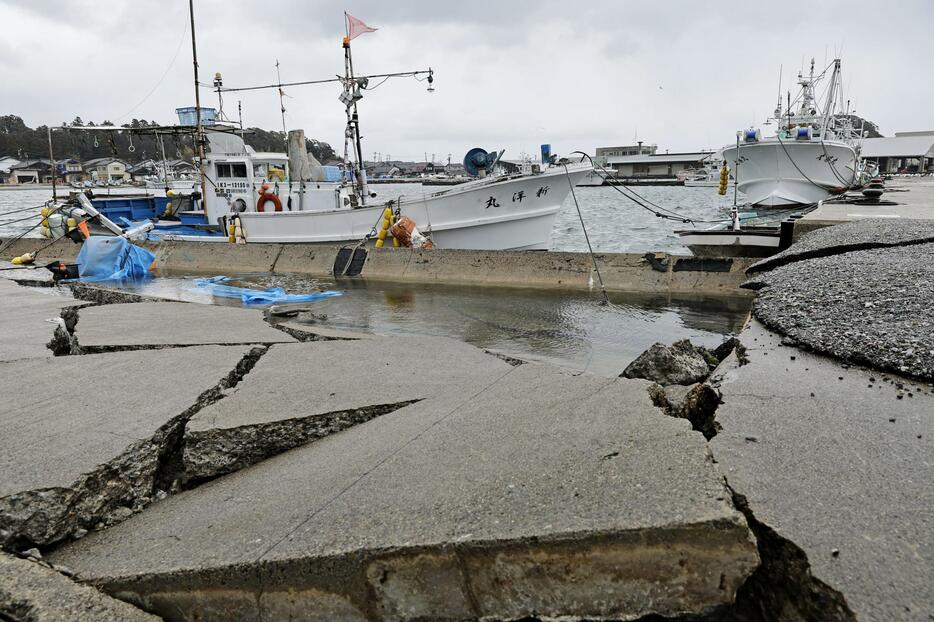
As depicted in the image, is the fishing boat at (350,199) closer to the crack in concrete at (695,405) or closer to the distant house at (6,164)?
the crack in concrete at (695,405)

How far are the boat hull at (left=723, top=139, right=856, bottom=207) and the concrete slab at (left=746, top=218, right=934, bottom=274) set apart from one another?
80.5 feet

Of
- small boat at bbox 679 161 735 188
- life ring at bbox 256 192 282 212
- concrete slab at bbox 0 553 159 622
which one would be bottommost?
concrete slab at bbox 0 553 159 622

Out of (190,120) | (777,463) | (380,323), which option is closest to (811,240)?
(380,323)

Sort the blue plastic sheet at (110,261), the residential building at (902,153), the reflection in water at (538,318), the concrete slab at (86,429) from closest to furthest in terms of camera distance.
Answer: the concrete slab at (86,429)
the reflection in water at (538,318)
the blue plastic sheet at (110,261)
the residential building at (902,153)

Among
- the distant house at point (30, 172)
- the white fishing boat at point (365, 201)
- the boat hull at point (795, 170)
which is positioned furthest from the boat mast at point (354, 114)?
the distant house at point (30, 172)

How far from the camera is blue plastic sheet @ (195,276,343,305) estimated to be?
9.36m

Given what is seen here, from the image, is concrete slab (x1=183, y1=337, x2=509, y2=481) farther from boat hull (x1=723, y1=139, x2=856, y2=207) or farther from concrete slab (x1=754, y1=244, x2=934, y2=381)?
boat hull (x1=723, y1=139, x2=856, y2=207)

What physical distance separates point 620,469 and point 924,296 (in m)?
3.39

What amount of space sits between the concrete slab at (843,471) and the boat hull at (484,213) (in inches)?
413

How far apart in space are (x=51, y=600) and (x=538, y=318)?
258 inches

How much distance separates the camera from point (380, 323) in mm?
7918

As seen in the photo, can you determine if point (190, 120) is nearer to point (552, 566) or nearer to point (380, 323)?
point (380, 323)

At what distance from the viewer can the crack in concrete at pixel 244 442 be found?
278 centimetres

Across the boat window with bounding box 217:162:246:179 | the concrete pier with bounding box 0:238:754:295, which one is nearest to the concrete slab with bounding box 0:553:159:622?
the concrete pier with bounding box 0:238:754:295
